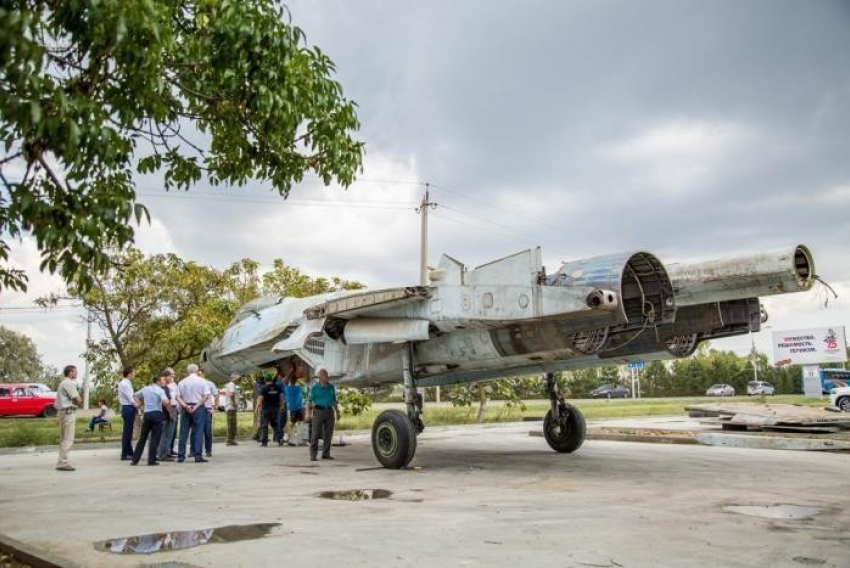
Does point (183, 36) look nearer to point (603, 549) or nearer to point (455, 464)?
point (603, 549)

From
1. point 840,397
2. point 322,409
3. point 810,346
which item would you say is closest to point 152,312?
point 322,409

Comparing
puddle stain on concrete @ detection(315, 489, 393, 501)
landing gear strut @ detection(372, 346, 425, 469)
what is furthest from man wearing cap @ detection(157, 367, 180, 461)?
puddle stain on concrete @ detection(315, 489, 393, 501)

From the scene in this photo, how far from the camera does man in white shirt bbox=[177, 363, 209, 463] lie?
13.7 m

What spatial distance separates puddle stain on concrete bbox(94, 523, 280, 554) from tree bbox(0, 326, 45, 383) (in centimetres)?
7584

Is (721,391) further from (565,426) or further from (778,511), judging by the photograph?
(778,511)

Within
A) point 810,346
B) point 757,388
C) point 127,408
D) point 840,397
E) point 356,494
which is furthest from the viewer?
point 757,388

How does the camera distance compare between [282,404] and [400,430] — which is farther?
[282,404]

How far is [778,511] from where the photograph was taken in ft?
24.6

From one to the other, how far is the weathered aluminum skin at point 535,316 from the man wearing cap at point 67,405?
3.58 m

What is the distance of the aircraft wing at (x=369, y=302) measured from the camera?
36.3ft

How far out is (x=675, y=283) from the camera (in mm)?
9961

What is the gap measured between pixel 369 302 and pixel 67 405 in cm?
563

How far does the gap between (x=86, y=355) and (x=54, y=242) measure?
18164 mm

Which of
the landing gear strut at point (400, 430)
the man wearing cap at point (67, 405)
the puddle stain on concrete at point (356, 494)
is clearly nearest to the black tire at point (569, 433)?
the landing gear strut at point (400, 430)
